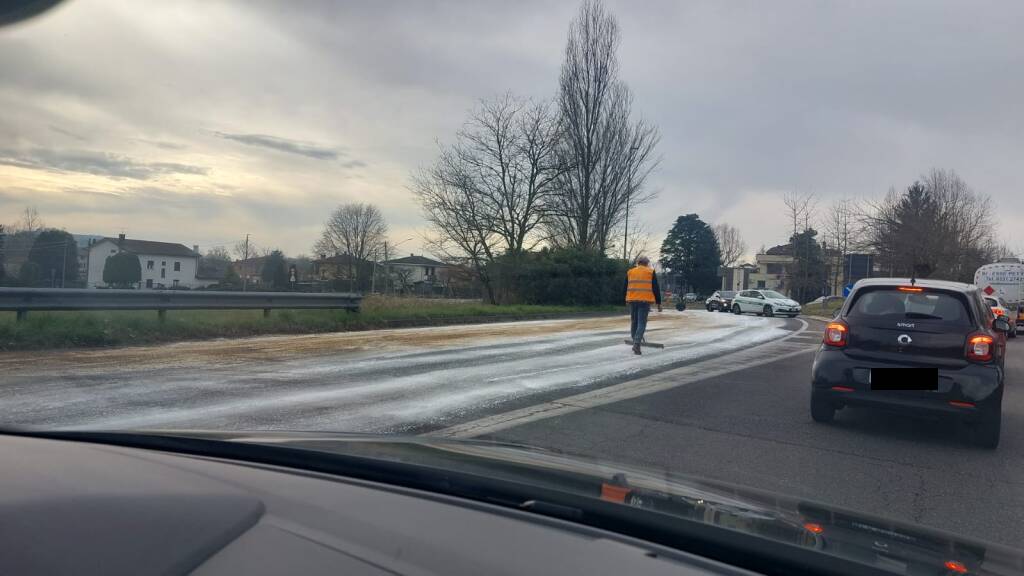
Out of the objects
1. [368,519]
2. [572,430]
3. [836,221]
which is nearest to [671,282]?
[836,221]

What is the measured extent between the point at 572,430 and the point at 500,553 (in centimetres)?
476

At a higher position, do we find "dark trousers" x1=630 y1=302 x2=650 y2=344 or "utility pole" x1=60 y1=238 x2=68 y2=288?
"utility pole" x1=60 y1=238 x2=68 y2=288

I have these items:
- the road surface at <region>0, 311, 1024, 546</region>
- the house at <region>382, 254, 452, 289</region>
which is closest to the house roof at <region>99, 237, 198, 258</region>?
the road surface at <region>0, 311, 1024, 546</region>

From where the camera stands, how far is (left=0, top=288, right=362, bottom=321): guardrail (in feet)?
39.1

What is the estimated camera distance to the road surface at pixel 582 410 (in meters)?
5.23

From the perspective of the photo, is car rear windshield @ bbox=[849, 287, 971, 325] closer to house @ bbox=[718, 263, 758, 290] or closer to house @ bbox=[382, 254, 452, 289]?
house @ bbox=[382, 254, 452, 289]

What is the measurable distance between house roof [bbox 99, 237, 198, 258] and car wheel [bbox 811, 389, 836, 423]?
13916mm

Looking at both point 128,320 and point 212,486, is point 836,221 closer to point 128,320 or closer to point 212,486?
point 128,320

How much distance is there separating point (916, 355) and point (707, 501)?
Result: 5266 mm

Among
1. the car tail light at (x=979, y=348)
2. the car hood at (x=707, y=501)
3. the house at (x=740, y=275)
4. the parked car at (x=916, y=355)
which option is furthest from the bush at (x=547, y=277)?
the house at (x=740, y=275)

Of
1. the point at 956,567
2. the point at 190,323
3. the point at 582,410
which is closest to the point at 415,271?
the point at 190,323

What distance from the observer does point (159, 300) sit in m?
13.8

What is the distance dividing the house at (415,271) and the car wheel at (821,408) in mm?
22606

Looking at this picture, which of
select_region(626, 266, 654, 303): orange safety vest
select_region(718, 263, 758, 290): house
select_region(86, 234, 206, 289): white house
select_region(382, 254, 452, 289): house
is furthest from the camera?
select_region(718, 263, 758, 290): house
